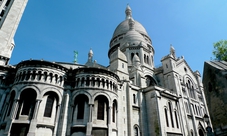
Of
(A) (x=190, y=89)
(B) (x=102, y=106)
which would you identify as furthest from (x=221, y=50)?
(B) (x=102, y=106)

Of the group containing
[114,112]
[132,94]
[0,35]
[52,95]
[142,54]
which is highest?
[142,54]

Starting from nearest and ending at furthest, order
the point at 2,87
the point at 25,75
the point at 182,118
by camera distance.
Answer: the point at 25,75, the point at 2,87, the point at 182,118

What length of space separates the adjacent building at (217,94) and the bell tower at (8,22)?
27.0m

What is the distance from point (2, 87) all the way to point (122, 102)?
16095mm

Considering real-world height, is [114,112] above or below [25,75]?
below

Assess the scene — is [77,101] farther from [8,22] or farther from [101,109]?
[8,22]

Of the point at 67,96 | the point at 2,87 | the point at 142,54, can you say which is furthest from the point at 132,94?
the point at 2,87

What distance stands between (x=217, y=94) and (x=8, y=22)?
3270cm

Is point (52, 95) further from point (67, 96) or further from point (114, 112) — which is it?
point (114, 112)

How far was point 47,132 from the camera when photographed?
17219 mm

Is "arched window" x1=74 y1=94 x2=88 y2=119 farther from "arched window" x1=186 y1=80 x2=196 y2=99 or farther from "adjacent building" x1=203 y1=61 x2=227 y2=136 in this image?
"arched window" x1=186 y1=80 x2=196 y2=99

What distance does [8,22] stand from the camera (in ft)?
91.7

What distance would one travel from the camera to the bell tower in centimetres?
2506

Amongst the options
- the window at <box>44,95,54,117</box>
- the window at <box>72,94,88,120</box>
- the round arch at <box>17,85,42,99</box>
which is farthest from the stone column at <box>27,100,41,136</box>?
the window at <box>72,94,88,120</box>
